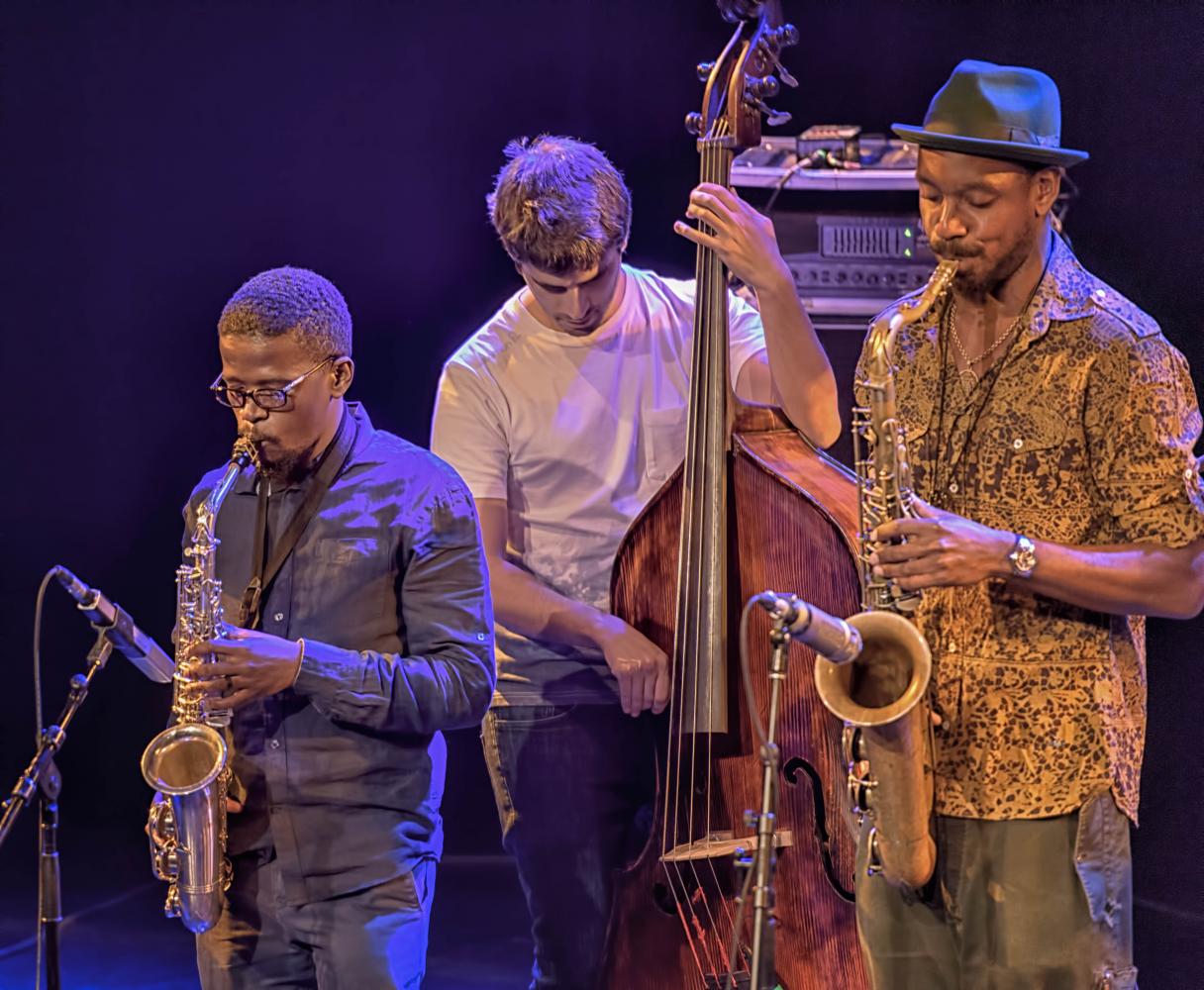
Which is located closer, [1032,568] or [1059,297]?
[1032,568]

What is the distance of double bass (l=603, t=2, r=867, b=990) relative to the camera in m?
2.62

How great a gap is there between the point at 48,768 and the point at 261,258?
2481mm

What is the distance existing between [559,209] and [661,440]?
55cm

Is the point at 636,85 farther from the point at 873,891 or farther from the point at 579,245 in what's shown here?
the point at 873,891

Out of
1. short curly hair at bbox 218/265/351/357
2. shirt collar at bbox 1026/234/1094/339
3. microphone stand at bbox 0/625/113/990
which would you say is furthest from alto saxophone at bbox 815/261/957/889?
microphone stand at bbox 0/625/113/990

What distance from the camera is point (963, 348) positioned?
225 centimetres

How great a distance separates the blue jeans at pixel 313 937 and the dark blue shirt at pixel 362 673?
0.03m

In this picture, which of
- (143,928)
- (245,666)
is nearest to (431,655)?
(245,666)

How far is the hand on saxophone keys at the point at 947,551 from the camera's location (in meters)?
1.99

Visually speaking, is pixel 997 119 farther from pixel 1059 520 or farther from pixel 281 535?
pixel 281 535

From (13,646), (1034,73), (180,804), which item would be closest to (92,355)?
(13,646)

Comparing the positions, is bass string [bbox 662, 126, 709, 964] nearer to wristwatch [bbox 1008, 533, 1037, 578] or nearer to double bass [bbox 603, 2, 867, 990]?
double bass [bbox 603, 2, 867, 990]

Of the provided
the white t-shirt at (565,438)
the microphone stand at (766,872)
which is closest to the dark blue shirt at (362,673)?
the white t-shirt at (565,438)

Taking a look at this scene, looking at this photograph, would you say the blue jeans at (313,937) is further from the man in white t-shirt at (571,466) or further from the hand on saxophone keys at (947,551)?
the hand on saxophone keys at (947,551)
